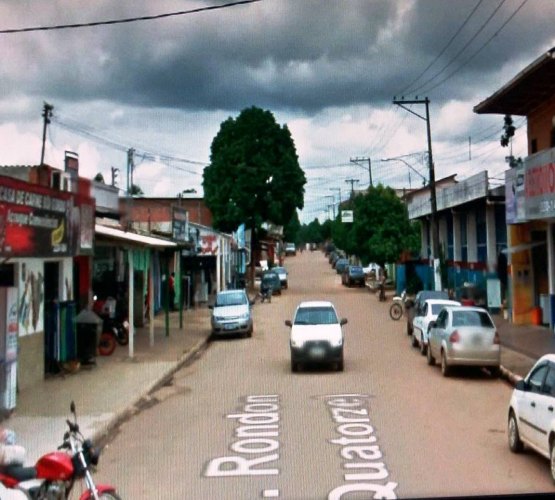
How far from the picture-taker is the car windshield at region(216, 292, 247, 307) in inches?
1171

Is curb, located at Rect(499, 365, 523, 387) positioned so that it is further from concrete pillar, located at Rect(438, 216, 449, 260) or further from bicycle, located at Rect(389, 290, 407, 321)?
concrete pillar, located at Rect(438, 216, 449, 260)

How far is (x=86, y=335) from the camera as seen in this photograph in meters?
19.8

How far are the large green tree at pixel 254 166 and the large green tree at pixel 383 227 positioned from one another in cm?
2506

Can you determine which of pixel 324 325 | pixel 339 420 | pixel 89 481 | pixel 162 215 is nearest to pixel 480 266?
pixel 162 215

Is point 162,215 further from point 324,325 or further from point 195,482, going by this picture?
point 195,482

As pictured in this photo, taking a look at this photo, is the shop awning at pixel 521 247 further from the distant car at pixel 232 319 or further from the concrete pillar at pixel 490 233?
the distant car at pixel 232 319

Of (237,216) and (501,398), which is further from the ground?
(237,216)

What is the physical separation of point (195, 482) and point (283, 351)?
1527 cm

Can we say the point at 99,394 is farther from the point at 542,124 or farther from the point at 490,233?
the point at 490,233

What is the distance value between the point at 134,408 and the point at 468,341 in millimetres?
7145

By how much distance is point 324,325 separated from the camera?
20328 millimetres

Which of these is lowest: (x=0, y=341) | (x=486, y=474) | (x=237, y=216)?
(x=486, y=474)

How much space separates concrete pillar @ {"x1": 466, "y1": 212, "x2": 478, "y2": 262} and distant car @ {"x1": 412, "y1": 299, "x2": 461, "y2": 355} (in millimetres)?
12284

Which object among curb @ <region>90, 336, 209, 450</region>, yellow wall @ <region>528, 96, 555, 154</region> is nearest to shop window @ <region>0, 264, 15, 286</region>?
curb @ <region>90, 336, 209, 450</region>
